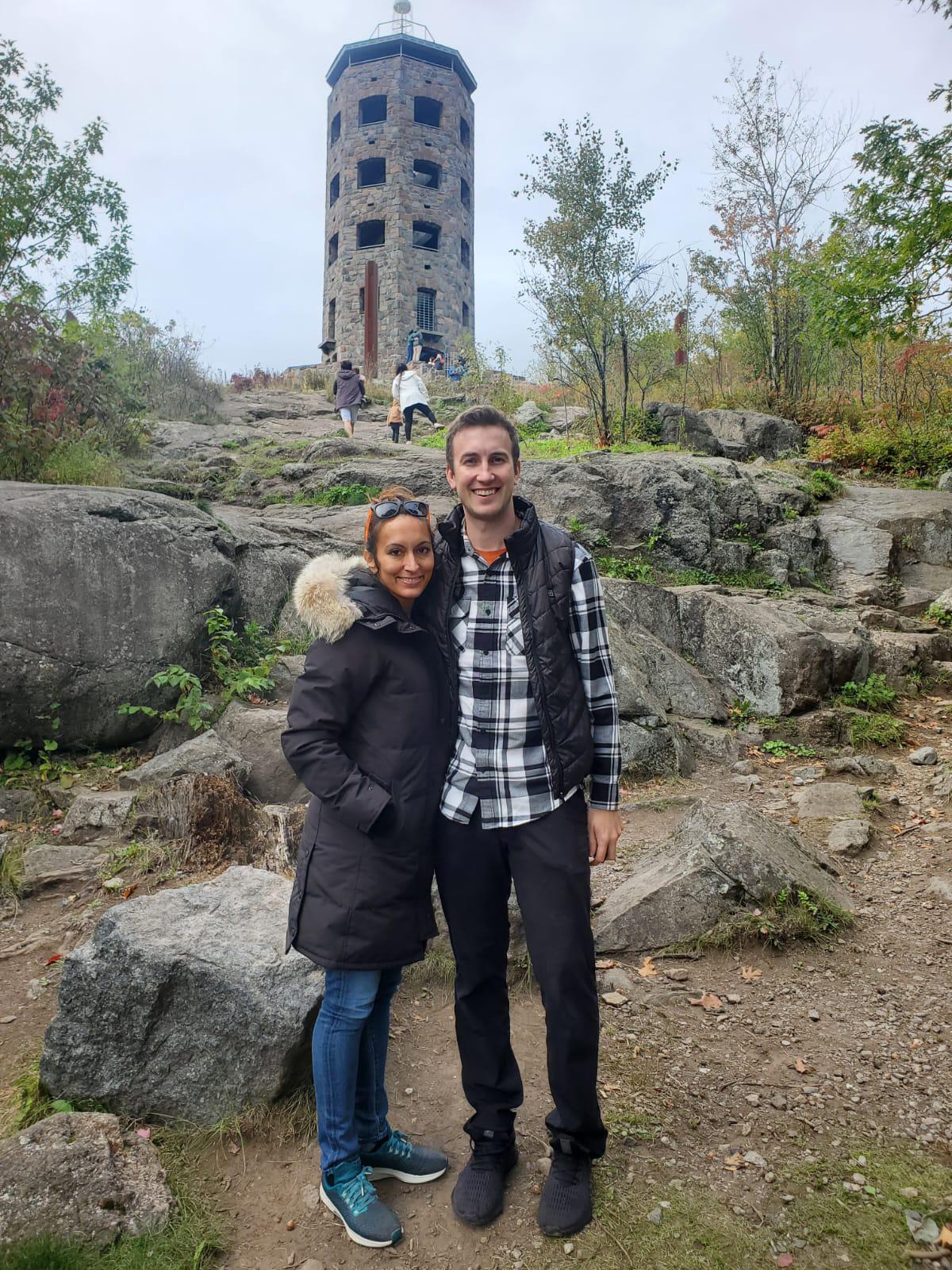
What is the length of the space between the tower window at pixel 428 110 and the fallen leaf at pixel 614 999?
3403 centimetres

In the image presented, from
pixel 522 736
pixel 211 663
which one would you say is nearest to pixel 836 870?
pixel 522 736

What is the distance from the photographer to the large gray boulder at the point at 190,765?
16.5 feet

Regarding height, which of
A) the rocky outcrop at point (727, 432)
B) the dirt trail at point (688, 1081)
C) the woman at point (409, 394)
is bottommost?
the dirt trail at point (688, 1081)

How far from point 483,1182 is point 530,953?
79 centimetres

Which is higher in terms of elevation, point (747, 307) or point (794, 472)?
Result: point (747, 307)

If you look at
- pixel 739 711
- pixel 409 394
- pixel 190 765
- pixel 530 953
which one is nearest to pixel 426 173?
pixel 409 394

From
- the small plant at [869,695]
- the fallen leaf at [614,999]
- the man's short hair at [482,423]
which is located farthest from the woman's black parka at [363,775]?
the small plant at [869,695]

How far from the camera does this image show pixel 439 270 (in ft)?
98.1

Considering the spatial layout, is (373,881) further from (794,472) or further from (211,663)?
(794,472)

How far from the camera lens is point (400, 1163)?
2.46 metres

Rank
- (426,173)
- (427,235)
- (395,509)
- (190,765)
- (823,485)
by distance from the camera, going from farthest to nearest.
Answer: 1. (426,173)
2. (427,235)
3. (823,485)
4. (190,765)
5. (395,509)

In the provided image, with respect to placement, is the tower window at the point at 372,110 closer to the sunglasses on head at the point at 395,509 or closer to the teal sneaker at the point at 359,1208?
the sunglasses on head at the point at 395,509

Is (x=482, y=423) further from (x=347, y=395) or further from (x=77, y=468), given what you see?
(x=347, y=395)

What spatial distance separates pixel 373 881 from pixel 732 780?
175 inches
